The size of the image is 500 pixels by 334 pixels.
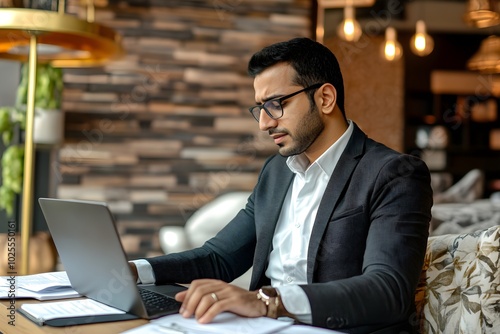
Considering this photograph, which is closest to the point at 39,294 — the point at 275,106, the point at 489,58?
the point at 275,106

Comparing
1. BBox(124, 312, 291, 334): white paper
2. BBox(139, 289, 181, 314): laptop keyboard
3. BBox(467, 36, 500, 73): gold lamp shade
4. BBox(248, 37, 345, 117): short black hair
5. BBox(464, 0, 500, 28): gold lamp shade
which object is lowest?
BBox(139, 289, 181, 314): laptop keyboard

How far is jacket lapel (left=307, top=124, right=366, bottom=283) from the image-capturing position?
166 centimetres

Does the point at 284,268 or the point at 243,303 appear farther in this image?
the point at 284,268

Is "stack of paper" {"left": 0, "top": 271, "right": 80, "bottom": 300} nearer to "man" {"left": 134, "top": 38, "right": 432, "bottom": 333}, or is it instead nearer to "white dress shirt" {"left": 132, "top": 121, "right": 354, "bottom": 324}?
"man" {"left": 134, "top": 38, "right": 432, "bottom": 333}

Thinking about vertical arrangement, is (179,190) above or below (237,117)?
below

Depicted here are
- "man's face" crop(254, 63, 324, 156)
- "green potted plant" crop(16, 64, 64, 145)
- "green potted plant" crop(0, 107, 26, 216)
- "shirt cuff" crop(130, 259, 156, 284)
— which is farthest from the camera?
"green potted plant" crop(16, 64, 64, 145)

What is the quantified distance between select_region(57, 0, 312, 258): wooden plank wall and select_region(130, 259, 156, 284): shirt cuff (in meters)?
2.67

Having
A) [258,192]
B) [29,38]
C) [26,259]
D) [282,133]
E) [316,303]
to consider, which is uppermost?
[29,38]

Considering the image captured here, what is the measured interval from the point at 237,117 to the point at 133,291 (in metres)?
3.32

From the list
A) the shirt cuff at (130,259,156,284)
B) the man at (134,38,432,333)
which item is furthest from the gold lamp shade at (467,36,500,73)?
the shirt cuff at (130,259,156,284)

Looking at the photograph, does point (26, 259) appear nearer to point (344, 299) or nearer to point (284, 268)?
point (284, 268)

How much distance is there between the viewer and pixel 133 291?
129cm

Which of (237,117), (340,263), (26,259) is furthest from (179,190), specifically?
(340,263)

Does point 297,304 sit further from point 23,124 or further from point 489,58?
point 489,58
